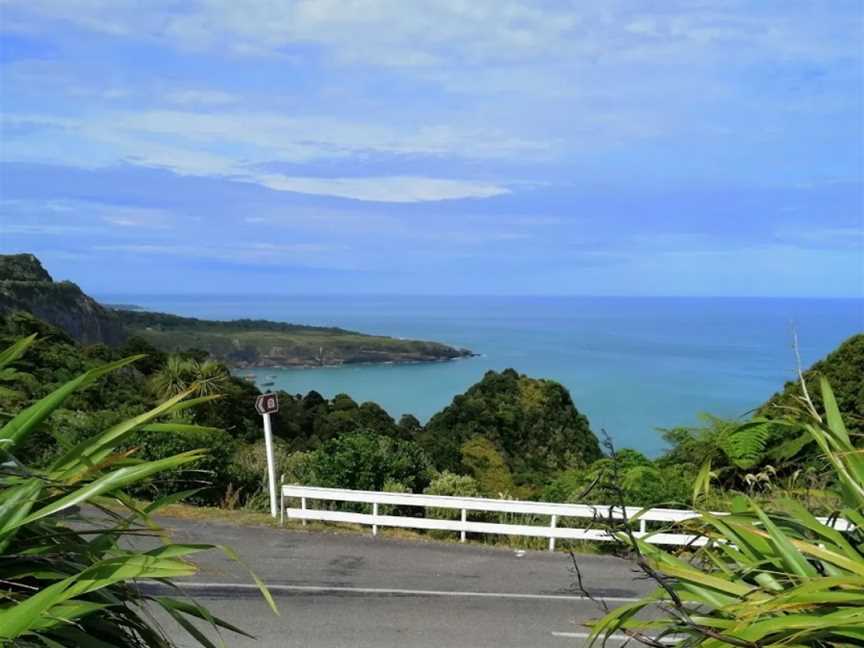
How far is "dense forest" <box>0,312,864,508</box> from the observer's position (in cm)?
1248

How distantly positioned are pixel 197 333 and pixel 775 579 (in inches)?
3760

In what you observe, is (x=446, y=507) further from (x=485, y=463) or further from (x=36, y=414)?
(x=485, y=463)

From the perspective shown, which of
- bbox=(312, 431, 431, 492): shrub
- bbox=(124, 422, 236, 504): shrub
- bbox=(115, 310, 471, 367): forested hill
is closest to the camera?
bbox=(124, 422, 236, 504): shrub

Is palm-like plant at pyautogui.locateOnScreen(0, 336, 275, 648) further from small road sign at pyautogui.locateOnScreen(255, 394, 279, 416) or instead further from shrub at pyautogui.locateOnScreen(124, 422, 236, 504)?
shrub at pyautogui.locateOnScreen(124, 422, 236, 504)

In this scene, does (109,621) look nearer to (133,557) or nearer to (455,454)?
(133,557)

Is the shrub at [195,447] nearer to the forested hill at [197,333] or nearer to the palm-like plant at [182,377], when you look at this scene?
the palm-like plant at [182,377]

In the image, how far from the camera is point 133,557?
2.49m

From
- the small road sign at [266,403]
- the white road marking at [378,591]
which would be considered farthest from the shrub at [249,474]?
the white road marking at [378,591]

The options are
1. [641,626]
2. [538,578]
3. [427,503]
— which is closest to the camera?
[641,626]

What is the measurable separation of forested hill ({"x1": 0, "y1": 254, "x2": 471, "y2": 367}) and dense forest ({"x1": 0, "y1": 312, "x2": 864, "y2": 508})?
13.0 metres

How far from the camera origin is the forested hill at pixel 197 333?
54969mm

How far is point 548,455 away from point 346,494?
2738 cm

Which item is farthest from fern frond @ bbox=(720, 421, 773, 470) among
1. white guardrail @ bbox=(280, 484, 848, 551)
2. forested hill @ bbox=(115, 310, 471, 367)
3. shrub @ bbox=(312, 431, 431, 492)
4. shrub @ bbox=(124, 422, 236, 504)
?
forested hill @ bbox=(115, 310, 471, 367)

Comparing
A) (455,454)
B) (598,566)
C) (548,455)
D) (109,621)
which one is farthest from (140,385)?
(109,621)
